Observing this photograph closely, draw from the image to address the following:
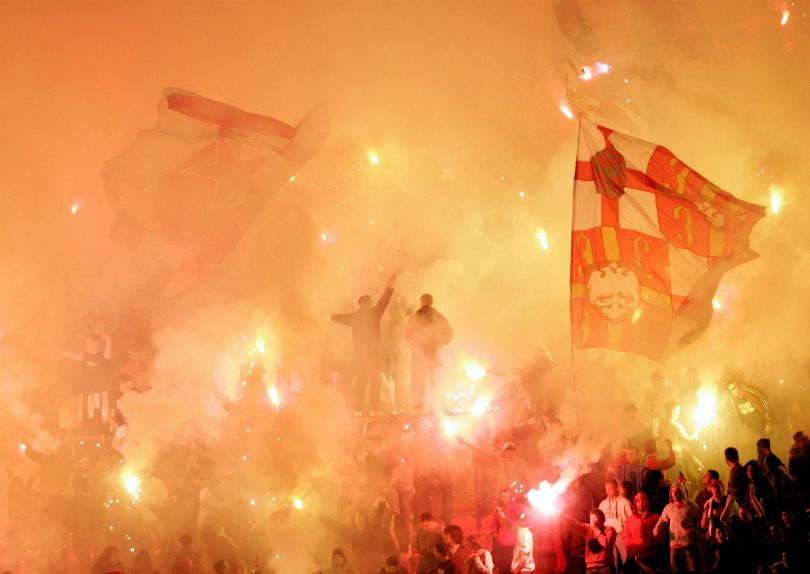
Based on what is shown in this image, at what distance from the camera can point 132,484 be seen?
10836 mm

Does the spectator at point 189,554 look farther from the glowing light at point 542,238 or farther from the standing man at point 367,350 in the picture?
the glowing light at point 542,238

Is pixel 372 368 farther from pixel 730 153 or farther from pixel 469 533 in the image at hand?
pixel 730 153

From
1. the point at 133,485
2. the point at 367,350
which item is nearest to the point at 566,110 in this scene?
the point at 367,350

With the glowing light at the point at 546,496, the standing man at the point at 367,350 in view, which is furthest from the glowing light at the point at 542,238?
the glowing light at the point at 546,496

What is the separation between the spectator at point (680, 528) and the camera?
21.0 ft

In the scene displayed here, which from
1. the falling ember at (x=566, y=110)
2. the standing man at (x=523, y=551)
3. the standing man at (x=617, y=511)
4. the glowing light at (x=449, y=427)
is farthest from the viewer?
the falling ember at (x=566, y=110)

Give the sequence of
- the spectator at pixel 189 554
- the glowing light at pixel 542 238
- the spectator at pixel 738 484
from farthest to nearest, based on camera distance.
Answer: the glowing light at pixel 542 238, the spectator at pixel 189 554, the spectator at pixel 738 484

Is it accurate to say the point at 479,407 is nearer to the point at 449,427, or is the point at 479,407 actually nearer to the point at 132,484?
the point at 449,427

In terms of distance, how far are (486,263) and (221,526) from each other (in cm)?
731

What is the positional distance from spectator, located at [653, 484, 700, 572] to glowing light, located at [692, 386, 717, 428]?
7.84ft

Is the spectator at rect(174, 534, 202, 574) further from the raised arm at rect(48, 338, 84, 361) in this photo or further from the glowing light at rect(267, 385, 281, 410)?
the raised arm at rect(48, 338, 84, 361)

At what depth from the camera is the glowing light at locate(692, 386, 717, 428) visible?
8.70 metres

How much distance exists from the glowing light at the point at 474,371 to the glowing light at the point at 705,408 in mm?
3467

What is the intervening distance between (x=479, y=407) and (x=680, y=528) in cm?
392
